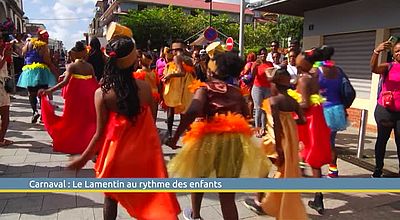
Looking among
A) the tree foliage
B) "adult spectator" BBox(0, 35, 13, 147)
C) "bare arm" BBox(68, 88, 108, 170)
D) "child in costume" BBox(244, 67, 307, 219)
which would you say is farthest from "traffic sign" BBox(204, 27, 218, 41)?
the tree foliage

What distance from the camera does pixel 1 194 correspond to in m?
3.98

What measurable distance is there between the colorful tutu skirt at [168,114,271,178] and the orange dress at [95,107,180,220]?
0.26 metres

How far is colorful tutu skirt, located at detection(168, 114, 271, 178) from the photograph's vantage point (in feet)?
9.25

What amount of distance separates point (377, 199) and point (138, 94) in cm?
302

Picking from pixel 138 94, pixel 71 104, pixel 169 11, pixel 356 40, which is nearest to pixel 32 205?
pixel 71 104

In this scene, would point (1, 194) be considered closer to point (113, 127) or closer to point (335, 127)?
point (113, 127)

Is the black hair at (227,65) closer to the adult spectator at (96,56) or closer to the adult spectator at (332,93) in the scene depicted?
the adult spectator at (332,93)

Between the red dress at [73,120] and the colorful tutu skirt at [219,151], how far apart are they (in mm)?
2472

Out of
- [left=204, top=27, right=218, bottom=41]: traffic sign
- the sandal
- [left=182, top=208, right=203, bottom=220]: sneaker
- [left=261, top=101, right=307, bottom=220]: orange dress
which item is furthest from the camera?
[left=204, top=27, right=218, bottom=41]: traffic sign

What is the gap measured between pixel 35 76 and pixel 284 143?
18.8 feet

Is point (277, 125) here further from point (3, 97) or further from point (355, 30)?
point (355, 30)

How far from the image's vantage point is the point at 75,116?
194 inches

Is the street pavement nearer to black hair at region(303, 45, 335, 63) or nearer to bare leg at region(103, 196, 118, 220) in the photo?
bare leg at region(103, 196, 118, 220)

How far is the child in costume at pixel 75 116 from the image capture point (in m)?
4.93
